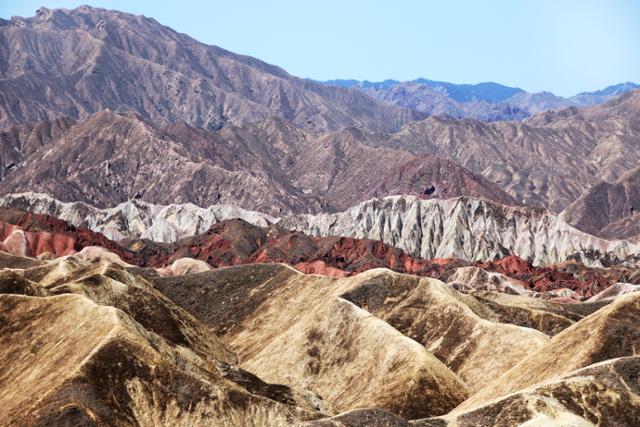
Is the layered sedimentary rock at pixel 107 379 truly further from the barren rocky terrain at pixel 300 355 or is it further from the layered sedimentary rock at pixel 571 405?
the layered sedimentary rock at pixel 571 405

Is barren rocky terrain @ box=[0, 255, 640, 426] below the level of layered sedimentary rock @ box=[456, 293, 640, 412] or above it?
below

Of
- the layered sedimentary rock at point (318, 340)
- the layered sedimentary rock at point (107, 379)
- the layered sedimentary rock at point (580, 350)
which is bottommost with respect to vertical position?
the layered sedimentary rock at point (318, 340)

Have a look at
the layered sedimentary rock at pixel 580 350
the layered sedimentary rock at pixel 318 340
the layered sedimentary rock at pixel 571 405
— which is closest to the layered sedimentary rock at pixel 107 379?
the layered sedimentary rock at pixel 318 340

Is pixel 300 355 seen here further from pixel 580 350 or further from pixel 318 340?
pixel 580 350

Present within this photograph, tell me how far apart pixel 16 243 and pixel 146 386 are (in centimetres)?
14305

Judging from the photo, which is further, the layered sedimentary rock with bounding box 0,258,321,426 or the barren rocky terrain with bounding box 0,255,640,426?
the layered sedimentary rock with bounding box 0,258,321,426

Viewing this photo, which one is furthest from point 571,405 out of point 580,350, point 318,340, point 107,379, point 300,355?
point 318,340

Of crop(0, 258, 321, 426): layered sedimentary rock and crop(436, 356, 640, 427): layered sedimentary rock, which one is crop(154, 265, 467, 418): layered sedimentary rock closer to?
crop(0, 258, 321, 426): layered sedimentary rock

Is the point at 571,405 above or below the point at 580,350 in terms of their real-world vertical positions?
above

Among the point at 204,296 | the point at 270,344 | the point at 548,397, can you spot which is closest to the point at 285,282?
the point at 204,296

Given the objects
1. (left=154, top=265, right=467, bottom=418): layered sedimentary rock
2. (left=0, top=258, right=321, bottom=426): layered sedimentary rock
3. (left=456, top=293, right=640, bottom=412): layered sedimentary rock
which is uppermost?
(left=456, top=293, right=640, bottom=412): layered sedimentary rock

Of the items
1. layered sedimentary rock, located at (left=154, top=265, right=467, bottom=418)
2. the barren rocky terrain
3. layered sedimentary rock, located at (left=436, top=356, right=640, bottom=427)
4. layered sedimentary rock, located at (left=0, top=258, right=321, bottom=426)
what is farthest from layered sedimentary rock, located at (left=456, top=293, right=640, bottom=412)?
layered sedimentary rock, located at (left=0, top=258, right=321, bottom=426)

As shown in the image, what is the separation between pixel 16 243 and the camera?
19600 cm

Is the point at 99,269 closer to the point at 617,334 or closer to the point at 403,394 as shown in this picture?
the point at 403,394
